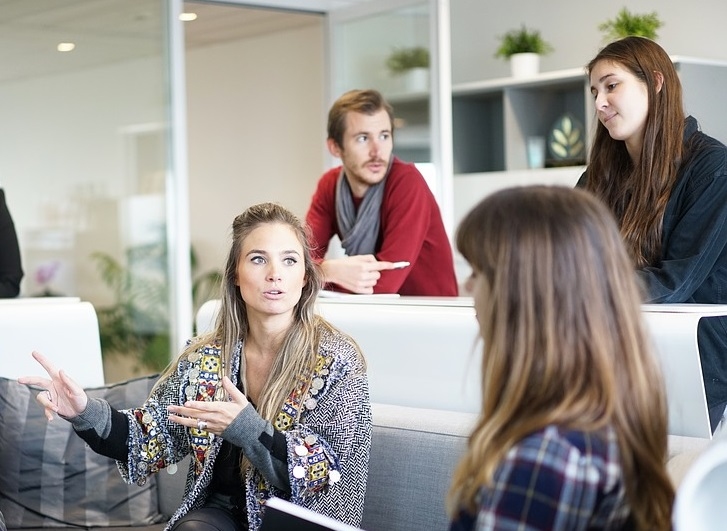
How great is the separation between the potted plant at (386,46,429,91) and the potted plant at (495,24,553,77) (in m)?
0.41

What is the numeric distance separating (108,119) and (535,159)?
206cm

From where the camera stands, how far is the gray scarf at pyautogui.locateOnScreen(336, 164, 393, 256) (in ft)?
9.80

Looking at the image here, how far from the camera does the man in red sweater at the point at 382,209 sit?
9.48 ft

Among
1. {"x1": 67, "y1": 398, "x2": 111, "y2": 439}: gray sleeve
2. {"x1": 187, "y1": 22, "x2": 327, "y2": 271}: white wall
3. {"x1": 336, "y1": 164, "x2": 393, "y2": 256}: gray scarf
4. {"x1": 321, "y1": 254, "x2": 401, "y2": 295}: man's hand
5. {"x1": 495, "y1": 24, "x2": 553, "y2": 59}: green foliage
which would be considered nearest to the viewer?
{"x1": 67, "y1": 398, "x2": 111, "y2": 439}: gray sleeve

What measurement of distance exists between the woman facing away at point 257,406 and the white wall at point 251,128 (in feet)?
16.1

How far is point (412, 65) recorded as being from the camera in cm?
544

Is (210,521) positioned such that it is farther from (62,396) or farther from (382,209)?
(382,209)

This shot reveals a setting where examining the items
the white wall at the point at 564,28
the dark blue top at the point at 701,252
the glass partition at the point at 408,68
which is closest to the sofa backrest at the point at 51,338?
the dark blue top at the point at 701,252

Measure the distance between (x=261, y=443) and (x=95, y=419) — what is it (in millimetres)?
364

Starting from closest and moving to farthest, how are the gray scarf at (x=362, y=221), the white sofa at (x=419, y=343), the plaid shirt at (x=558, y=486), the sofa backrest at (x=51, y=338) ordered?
1. the plaid shirt at (x=558, y=486)
2. the white sofa at (x=419, y=343)
3. the sofa backrest at (x=51, y=338)
4. the gray scarf at (x=362, y=221)

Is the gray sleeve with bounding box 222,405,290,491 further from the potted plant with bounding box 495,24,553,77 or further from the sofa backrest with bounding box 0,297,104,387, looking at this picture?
the potted plant with bounding box 495,24,553,77

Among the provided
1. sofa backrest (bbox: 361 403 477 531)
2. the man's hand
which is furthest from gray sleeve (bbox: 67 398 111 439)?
the man's hand

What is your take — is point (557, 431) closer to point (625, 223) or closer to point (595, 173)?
point (625, 223)

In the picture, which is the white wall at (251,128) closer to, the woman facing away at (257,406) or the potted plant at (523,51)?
the potted plant at (523,51)
